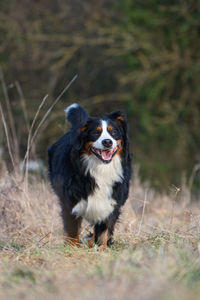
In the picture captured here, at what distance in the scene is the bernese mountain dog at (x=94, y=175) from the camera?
513cm

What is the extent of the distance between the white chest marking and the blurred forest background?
9043 millimetres

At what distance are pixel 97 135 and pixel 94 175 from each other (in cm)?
42

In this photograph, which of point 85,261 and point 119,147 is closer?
point 85,261

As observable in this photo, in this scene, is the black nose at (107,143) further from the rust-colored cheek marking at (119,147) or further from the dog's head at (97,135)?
the rust-colored cheek marking at (119,147)

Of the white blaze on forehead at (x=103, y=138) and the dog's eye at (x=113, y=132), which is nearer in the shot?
the white blaze on forehead at (x=103, y=138)

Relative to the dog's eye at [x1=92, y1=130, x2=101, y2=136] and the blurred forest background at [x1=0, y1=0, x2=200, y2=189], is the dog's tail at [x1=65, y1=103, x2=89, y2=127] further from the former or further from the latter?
the blurred forest background at [x1=0, y1=0, x2=200, y2=189]

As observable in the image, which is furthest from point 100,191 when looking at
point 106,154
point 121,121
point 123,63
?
point 123,63

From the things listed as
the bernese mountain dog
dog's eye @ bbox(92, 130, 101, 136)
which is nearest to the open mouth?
the bernese mountain dog

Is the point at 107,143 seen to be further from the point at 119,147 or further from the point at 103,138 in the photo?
the point at 119,147

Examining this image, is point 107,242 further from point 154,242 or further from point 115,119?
point 115,119

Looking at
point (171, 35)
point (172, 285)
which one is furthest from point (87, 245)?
point (171, 35)

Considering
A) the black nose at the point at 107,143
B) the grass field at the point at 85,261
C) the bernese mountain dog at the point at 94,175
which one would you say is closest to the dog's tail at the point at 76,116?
the bernese mountain dog at the point at 94,175

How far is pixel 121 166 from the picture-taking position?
5.28 meters

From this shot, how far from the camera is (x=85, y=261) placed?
3.97m
